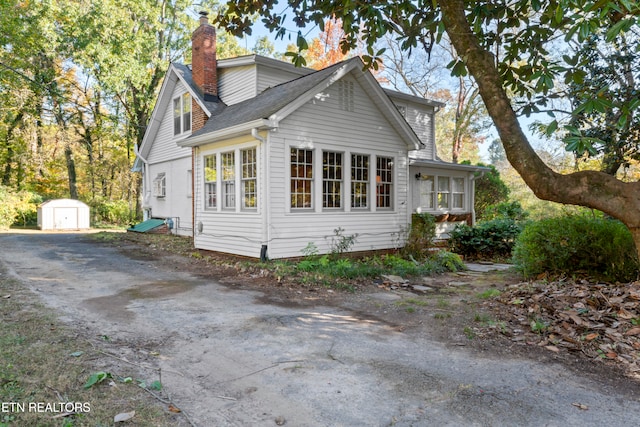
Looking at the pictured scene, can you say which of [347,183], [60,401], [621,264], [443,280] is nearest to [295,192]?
[347,183]

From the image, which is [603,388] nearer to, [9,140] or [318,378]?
[318,378]

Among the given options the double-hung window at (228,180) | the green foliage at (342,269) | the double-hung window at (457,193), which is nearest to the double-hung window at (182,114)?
the double-hung window at (228,180)

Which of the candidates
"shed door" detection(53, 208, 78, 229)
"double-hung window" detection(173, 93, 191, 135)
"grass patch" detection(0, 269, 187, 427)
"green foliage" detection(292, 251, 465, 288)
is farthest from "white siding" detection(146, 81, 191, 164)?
"grass patch" detection(0, 269, 187, 427)

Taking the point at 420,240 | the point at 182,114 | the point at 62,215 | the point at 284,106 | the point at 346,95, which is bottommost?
the point at 420,240

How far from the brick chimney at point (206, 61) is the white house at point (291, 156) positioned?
0.03 m

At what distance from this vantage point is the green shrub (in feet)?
19.7

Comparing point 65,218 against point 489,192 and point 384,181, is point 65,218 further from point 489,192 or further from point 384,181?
point 489,192

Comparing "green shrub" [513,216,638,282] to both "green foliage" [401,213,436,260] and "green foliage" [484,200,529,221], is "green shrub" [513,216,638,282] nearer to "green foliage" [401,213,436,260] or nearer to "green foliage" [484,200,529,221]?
"green foliage" [401,213,436,260]

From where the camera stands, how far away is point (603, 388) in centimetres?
324

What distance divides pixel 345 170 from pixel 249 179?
253cm

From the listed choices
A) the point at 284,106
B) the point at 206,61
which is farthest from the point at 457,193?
the point at 206,61

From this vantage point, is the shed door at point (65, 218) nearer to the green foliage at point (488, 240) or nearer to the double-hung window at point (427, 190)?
the double-hung window at point (427, 190)

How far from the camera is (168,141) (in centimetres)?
1611

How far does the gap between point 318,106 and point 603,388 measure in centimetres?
820
